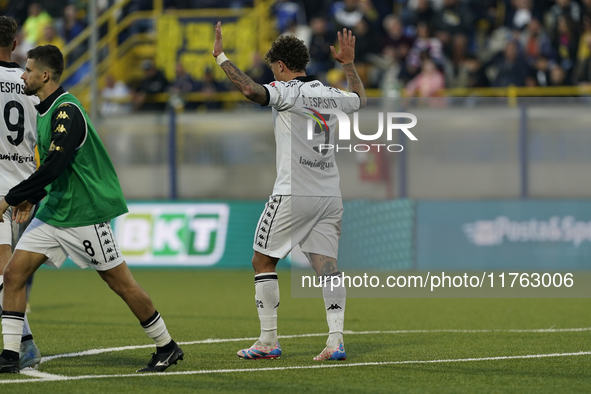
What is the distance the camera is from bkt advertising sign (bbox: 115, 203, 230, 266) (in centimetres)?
1753

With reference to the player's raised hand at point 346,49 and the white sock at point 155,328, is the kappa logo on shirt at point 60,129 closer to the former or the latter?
the white sock at point 155,328

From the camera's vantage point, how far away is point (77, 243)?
6758 mm

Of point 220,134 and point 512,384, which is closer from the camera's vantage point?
point 512,384

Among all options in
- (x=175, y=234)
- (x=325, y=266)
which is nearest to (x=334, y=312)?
(x=325, y=266)

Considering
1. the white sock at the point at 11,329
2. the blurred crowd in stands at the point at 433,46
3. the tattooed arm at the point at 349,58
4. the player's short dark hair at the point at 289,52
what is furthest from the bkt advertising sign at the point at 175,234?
the white sock at the point at 11,329

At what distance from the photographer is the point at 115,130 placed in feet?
61.9

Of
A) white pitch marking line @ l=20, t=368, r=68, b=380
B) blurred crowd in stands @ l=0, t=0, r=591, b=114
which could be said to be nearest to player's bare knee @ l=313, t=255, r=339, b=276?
white pitch marking line @ l=20, t=368, r=68, b=380

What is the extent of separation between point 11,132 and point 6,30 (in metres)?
0.75

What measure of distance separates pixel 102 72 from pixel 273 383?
17772 millimetres

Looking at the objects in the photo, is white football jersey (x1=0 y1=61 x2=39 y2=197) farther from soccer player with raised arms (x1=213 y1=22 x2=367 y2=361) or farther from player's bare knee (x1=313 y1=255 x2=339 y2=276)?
player's bare knee (x1=313 y1=255 x2=339 y2=276)

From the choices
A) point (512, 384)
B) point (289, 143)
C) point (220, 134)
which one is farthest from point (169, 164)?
point (512, 384)

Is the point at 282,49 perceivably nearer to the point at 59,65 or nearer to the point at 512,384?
the point at 59,65

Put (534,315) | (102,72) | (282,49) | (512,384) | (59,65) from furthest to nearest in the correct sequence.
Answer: (102,72), (534,315), (282,49), (59,65), (512,384)

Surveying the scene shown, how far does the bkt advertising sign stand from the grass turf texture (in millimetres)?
2769
